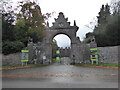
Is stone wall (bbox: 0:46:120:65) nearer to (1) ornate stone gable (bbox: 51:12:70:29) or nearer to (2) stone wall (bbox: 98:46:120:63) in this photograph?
(2) stone wall (bbox: 98:46:120:63)

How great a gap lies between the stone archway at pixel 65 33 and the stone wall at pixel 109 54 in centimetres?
499

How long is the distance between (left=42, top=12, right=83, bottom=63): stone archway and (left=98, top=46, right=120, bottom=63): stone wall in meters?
4.99

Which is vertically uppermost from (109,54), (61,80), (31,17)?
(31,17)

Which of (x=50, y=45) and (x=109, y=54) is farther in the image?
(x=50, y=45)

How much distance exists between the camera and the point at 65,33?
3372 cm

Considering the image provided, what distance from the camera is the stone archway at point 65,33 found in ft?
106

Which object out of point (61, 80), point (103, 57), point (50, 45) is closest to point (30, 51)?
point (50, 45)

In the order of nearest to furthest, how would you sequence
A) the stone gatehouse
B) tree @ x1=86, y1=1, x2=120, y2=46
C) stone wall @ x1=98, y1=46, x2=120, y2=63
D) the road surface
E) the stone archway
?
the road surface, stone wall @ x1=98, y1=46, x2=120, y2=63, tree @ x1=86, y1=1, x2=120, y2=46, the stone gatehouse, the stone archway

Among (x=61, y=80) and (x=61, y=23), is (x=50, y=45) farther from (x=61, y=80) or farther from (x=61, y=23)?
(x=61, y=80)

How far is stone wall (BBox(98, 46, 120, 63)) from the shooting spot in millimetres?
26153

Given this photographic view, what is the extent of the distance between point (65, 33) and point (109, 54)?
37.4ft

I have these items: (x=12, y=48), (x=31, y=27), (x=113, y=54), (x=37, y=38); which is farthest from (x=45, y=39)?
(x=113, y=54)

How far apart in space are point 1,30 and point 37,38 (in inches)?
401

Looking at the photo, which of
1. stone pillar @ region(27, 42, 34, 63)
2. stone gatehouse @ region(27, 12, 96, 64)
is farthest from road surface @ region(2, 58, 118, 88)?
stone gatehouse @ region(27, 12, 96, 64)
